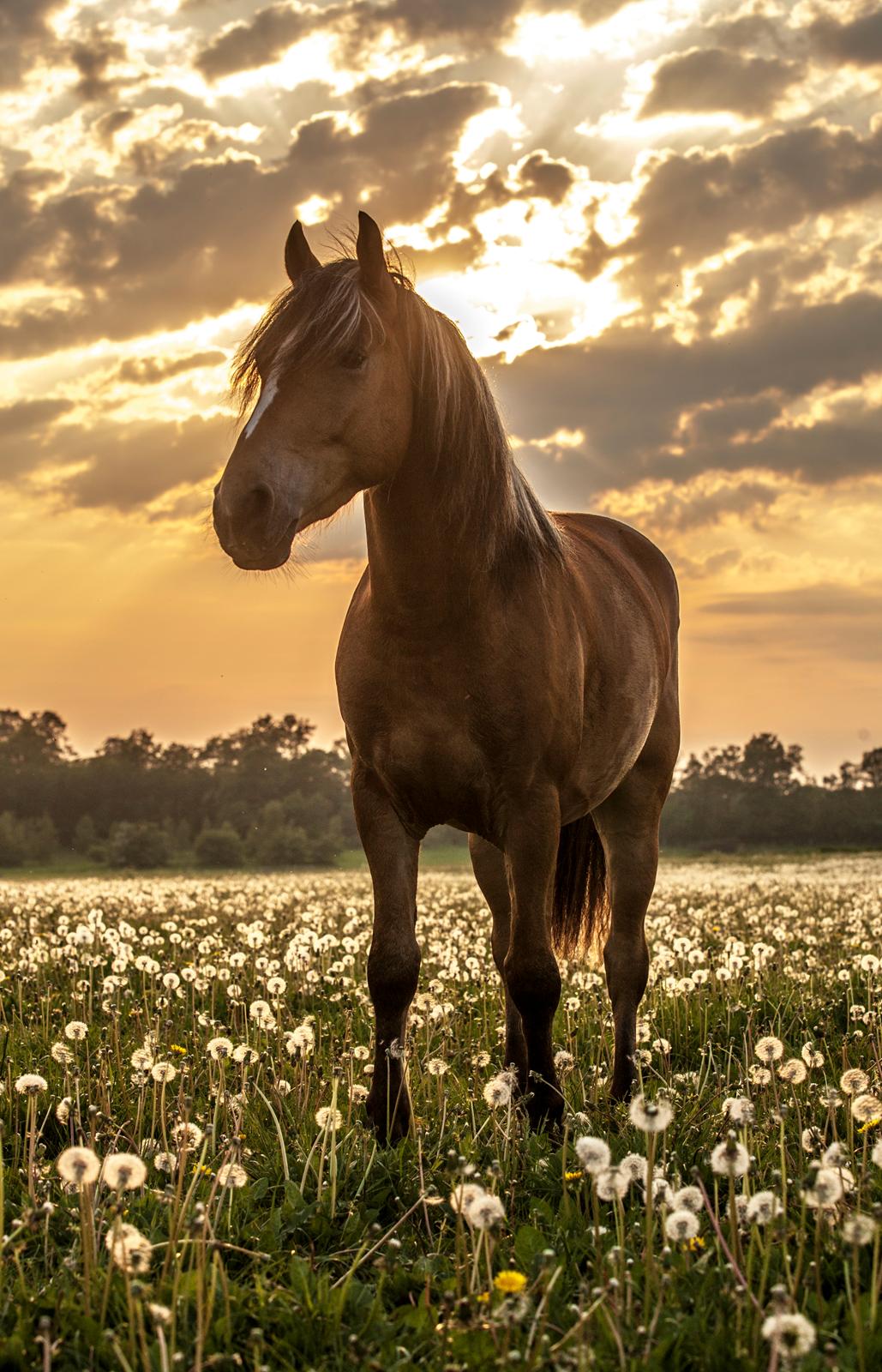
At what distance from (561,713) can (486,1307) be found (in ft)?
10.1

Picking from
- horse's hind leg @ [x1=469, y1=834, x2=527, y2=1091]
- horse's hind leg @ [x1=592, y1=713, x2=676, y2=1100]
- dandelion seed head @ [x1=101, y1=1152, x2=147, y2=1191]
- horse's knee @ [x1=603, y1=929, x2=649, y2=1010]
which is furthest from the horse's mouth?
horse's knee @ [x1=603, y1=929, x2=649, y2=1010]

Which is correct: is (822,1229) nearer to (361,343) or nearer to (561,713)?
(561,713)

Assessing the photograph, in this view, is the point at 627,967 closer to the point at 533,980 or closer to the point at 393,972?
the point at 533,980

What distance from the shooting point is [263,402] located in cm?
505

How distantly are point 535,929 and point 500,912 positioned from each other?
1507mm

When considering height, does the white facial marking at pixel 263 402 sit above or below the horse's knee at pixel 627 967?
above

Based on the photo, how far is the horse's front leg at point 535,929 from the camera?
18.6 feet

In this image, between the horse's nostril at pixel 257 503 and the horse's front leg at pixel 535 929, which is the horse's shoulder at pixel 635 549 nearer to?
the horse's front leg at pixel 535 929

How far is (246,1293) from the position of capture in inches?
134

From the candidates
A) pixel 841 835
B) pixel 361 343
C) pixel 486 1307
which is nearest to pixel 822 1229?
pixel 486 1307

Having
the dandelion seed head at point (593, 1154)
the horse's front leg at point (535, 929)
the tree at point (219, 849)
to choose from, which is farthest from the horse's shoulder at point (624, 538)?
the tree at point (219, 849)

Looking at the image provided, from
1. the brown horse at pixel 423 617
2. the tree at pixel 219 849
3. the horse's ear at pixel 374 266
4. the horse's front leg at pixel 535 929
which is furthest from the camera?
the tree at pixel 219 849

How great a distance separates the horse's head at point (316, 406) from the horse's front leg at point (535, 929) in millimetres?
1699

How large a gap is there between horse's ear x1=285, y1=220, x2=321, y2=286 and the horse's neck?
3.46 feet
